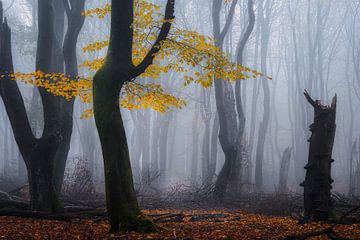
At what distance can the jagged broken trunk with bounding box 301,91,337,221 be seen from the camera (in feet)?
27.5

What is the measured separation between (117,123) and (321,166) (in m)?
4.37

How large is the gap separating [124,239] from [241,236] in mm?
1945

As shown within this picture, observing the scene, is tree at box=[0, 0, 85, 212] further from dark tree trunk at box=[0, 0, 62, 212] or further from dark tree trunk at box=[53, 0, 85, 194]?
dark tree trunk at box=[53, 0, 85, 194]

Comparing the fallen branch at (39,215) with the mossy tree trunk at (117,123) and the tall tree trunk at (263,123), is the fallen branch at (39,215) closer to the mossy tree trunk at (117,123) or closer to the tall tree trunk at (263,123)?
the mossy tree trunk at (117,123)

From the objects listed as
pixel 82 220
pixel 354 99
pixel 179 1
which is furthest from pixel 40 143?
pixel 354 99

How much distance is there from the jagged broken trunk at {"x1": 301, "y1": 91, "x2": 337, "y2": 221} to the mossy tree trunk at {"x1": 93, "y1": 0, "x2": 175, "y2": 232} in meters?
3.59

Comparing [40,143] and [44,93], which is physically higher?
[44,93]

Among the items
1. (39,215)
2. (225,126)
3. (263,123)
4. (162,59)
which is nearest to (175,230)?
(39,215)

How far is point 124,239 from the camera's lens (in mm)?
6383

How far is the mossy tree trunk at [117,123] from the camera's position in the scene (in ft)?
23.4

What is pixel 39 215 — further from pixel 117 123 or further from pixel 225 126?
pixel 225 126

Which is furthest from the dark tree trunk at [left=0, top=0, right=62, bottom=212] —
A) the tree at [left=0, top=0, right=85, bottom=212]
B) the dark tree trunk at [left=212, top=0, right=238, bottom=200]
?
the dark tree trunk at [left=212, top=0, right=238, bottom=200]

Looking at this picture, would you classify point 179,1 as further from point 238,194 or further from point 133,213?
point 133,213

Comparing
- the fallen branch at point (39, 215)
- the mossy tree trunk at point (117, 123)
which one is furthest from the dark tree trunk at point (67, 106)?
the mossy tree trunk at point (117, 123)
